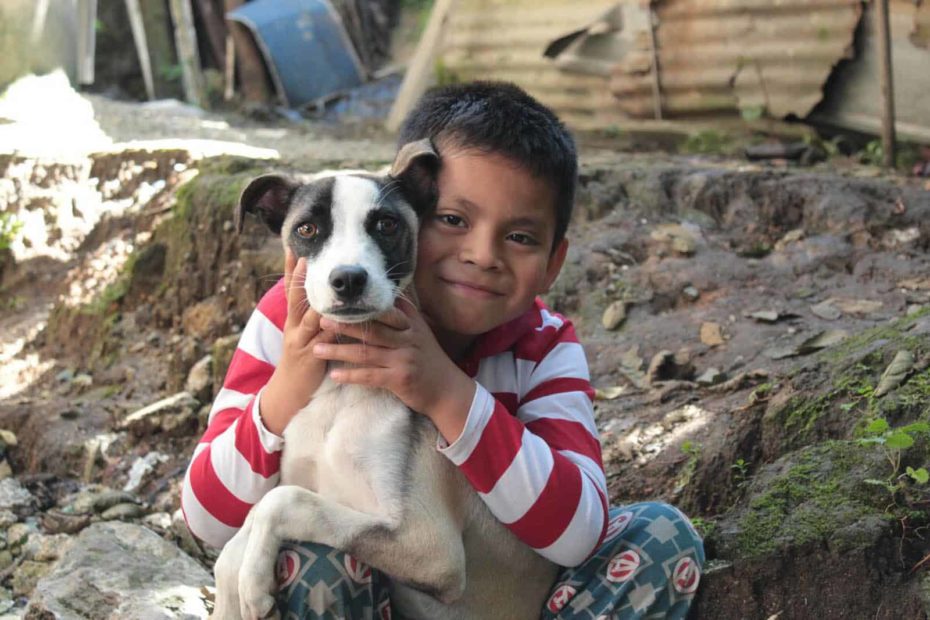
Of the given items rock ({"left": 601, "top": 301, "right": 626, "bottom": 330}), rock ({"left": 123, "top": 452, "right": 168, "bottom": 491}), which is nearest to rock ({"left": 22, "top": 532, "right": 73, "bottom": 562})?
rock ({"left": 123, "top": 452, "right": 168, "bottom": 491})

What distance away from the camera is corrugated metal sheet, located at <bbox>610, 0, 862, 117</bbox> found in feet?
24.9

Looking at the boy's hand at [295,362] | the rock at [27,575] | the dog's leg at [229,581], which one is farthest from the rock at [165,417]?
the dog's leg at [229,581]

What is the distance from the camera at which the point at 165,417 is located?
220 inches

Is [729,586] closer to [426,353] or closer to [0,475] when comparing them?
[426,353]

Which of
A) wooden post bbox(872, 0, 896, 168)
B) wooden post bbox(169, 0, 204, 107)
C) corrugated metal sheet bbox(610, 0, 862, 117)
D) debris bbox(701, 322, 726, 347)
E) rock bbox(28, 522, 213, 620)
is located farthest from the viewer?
wooden post bbox(169, 0, 204, 107)

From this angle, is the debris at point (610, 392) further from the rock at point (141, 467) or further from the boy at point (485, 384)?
the rock at point (141, 467)

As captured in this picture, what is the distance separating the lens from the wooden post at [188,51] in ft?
38.4

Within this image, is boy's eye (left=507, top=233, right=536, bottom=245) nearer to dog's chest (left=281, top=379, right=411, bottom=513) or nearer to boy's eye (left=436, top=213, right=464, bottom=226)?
boy's eye (left=436, top=213, right=464, bottom=226)

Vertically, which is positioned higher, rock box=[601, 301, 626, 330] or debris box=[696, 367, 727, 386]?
debris box=[696, 367, 727, 386]

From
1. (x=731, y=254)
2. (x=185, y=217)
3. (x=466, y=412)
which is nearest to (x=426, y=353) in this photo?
(x=466, y=412)

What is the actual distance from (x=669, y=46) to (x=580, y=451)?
6.08 metres

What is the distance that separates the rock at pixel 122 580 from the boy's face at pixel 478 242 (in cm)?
142

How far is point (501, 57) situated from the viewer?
9422mm

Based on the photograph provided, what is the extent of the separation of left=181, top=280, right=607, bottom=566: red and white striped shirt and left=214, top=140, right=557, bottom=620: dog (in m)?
0.08
